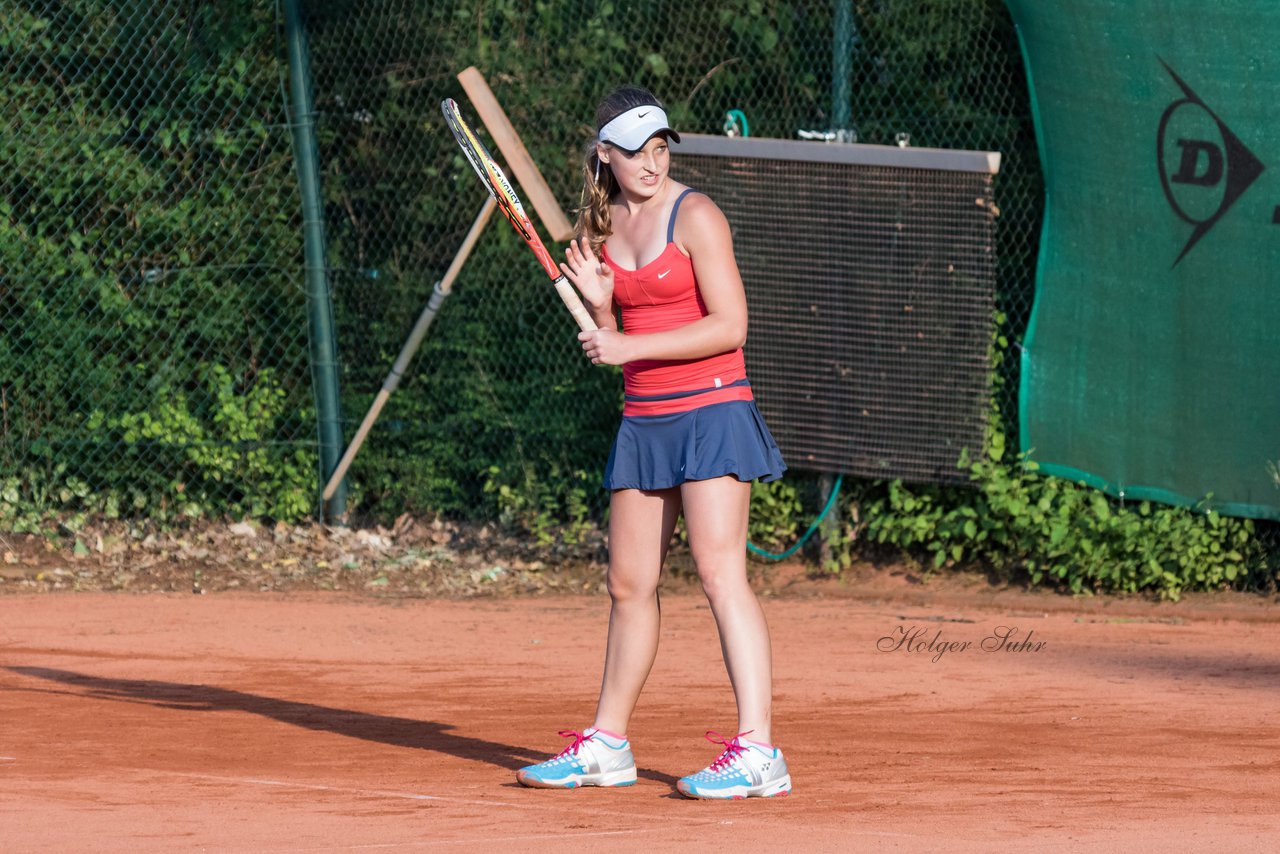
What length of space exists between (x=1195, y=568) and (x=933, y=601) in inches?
47.3

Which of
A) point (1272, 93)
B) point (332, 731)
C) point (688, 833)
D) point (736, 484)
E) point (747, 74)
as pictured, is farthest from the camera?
point (747, 74)

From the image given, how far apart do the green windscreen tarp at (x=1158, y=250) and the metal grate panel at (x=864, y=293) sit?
0.34 m

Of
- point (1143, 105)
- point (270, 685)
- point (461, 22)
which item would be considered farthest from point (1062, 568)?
point (461, 22)

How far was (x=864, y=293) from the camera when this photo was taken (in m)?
8.45

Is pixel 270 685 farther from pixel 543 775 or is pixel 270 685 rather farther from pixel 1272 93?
pixel 1272 93

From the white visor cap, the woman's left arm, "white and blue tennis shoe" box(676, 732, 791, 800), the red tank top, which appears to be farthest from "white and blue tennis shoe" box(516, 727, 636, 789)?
the white visor cap

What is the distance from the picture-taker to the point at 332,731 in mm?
5824

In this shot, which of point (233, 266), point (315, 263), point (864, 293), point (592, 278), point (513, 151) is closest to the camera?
point (592, 278)

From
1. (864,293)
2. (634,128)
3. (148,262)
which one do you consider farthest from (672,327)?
(148,262)

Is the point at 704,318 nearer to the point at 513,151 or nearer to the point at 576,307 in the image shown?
the point at 576,307

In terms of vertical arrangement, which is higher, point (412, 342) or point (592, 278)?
point (592, 278)

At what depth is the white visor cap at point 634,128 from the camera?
4.64 metres

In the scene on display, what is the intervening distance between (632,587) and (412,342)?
4866 millimetres

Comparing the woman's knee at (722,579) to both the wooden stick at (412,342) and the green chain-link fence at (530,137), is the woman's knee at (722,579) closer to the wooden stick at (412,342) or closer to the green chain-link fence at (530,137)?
the green chain-link fence at (530,137)
